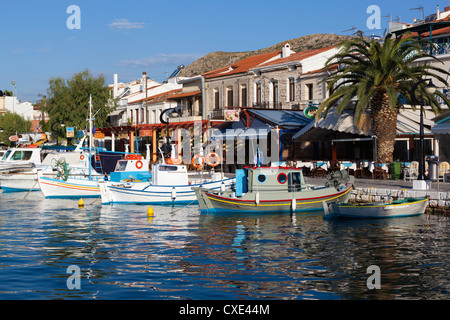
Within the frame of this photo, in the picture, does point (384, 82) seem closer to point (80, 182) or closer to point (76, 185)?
point (80, 182)

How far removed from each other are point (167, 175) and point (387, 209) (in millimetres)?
12980

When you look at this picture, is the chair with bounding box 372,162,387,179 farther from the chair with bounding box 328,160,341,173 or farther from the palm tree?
the chair with bounding box 328,160,341,173

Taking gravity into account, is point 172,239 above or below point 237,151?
below

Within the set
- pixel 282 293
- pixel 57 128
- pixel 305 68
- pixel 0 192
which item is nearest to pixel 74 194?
pixel 0 192

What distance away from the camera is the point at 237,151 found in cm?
4744

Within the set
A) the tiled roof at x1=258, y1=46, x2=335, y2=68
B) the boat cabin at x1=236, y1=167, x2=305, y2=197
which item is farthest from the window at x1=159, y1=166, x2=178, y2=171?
the tiled roof at x1=258, y1=46, x2=335, y2=68

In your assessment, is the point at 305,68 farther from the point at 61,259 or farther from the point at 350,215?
the point at 61,259

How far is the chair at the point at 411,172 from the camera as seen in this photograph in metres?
31.1

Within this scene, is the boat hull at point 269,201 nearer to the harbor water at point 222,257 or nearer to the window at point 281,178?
the harbor water at point 222,257

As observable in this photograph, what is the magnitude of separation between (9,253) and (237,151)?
104 feet

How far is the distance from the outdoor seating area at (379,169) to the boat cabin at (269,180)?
3.05m

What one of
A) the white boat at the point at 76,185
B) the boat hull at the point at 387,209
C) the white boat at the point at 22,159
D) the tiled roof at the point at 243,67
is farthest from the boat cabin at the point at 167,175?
the tiled roof at the point at 243,67

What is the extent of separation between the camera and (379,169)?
33344mm

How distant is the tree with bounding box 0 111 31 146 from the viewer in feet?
292
